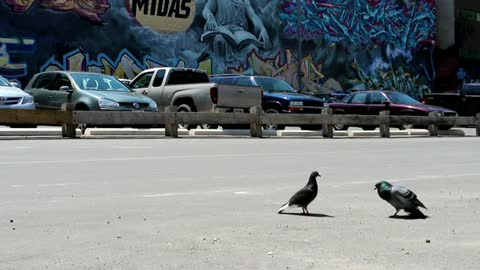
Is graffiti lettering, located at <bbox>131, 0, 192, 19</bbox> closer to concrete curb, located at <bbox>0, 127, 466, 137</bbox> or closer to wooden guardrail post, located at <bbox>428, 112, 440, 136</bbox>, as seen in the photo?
concrete curb, located at <bbox>0, 127, 466, 137</bbox>

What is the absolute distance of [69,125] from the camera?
18734mm

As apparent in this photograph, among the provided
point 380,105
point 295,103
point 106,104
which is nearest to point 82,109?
point 106,104

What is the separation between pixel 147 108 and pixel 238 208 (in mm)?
13397

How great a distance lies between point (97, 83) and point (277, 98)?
5.85 metres

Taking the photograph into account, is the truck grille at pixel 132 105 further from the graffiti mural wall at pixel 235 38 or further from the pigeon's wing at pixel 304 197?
the graffiti mural wall at pixel 235 38

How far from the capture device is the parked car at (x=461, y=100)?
3444cm

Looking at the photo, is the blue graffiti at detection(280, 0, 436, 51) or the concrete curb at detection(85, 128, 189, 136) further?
the blue graffiti at detection(280, 0, 436, 51)

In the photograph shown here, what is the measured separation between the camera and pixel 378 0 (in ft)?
176

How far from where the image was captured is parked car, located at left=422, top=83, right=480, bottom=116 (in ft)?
113

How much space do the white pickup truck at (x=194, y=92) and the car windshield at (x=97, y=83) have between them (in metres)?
1.74

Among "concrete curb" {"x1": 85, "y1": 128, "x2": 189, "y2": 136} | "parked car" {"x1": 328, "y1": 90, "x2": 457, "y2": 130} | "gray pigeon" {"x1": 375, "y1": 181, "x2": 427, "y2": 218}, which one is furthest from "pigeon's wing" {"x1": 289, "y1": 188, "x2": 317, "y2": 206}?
"parked car" {"x1": 328, "y1": 90, "x2": 457, "y2": 130}

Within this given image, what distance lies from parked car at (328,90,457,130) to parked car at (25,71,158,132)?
9.41m

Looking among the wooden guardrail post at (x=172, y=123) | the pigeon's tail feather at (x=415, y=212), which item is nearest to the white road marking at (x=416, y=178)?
the pigeon's tail feather at (x=415, y=212)

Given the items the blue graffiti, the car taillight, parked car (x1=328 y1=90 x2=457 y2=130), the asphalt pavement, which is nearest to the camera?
the asphalt pavement
